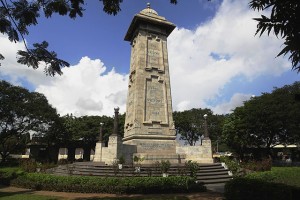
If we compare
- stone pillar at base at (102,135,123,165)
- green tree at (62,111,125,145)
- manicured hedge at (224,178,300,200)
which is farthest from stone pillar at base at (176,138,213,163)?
green tree at (62,111,125,145)

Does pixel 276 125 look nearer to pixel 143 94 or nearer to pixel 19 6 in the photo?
pixel 143 94

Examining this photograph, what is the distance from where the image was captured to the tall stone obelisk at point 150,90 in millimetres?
23781

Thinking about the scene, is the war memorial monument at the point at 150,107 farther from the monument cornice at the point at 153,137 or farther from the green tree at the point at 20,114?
the green tree at the point at 20,114

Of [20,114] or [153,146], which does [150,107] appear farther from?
[20,114]

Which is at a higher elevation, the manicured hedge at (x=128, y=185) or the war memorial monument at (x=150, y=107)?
the war memorial monument at (x=150, y=107)

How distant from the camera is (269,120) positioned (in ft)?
113

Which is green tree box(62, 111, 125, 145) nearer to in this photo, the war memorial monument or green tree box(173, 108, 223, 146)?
green tree box(173, 108, 223, 146)

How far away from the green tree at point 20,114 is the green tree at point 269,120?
30.5 m

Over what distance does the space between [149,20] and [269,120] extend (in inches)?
841

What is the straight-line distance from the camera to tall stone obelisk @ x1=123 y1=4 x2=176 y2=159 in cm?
2378

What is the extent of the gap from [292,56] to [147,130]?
21005mm

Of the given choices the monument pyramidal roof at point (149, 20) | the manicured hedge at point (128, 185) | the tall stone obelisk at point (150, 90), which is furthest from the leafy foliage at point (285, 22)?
the monument pyramidal roof at point (149, 20)

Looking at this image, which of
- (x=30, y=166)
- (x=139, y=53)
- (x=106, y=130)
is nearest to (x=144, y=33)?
(x=139, y=53)

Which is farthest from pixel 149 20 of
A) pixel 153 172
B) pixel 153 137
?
pixel 153 172
